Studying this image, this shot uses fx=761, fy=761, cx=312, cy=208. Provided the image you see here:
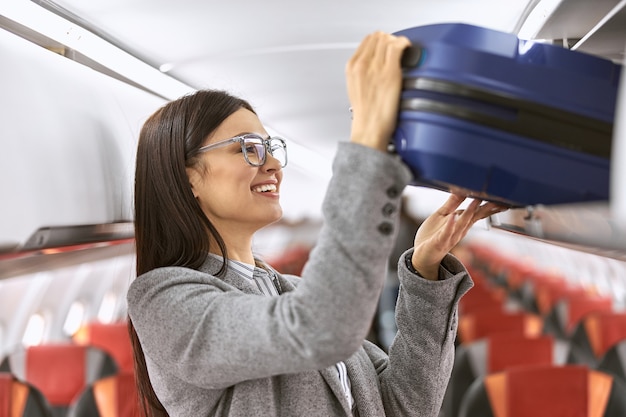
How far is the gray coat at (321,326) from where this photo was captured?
1.20 m

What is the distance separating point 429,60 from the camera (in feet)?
3.98

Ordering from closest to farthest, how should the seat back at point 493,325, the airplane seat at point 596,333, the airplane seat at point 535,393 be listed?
the airplane seat at point 535,393 → the airplane seat at point 596,333 → the seat back at point 493,325

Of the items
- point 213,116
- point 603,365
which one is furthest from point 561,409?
point 213,116

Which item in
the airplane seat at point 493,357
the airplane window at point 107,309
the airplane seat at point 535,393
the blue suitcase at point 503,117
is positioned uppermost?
the blue suitcase at point 503,117

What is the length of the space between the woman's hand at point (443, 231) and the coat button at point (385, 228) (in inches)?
15.3

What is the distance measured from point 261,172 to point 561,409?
6.58ft

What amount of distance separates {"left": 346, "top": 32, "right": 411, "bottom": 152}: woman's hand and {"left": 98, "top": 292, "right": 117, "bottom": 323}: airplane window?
27.5 ft

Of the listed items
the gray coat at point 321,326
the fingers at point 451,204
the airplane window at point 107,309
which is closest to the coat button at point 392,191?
the gray coat at point 321,326

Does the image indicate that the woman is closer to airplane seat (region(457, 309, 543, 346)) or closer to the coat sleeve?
the coat sleeve

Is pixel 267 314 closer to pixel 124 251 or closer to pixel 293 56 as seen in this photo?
pixel 293 56

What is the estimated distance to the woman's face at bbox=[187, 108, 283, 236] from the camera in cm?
164

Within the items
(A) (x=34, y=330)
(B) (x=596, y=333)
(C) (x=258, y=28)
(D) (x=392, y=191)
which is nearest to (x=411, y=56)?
(D) (x=392, y=191)

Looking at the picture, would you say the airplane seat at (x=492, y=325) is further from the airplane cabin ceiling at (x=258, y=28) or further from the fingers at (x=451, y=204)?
the fingers at (x=451, y=204)

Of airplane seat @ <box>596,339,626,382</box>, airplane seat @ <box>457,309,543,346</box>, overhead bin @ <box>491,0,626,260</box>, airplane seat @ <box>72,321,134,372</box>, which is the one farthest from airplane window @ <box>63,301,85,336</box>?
overhead bin @ <box>491,0,626,260</box>
